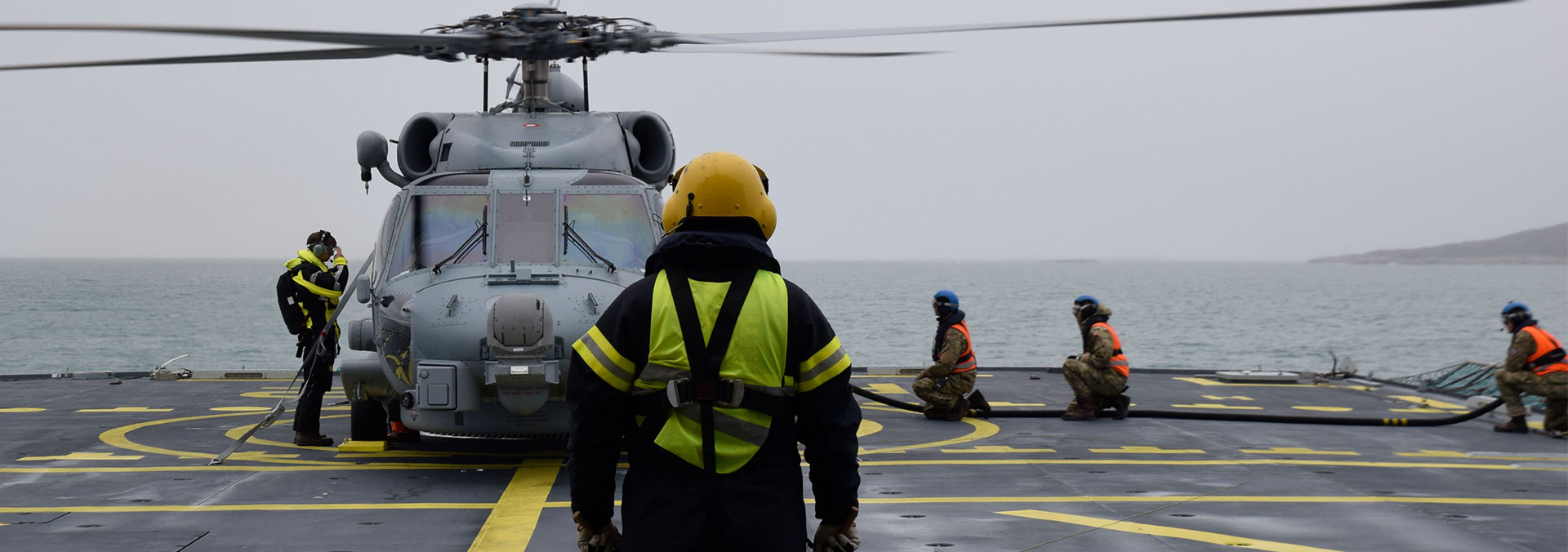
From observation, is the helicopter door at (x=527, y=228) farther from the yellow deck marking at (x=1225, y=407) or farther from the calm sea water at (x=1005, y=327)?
the calm sea water at (x=1005, y=327)

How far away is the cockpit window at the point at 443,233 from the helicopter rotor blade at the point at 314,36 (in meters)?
1.15

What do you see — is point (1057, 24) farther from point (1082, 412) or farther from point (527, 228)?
point (1082, 412)

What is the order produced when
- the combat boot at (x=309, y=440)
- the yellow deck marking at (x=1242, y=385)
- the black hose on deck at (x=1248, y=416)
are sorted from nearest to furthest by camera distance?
the combat boot at (x=309, y=440) < the black hose on deck at (x=1248, y=416) < the yellow deck marking at (x=1242, y=385)

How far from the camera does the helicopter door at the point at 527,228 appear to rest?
31.6 ft

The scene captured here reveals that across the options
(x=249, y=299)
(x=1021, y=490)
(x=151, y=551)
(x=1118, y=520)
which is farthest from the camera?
(x=249, y=299)

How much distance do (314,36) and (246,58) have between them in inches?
49.1

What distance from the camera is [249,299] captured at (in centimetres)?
9269

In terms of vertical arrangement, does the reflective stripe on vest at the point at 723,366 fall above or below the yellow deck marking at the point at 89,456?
above

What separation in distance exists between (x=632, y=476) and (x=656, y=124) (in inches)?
317

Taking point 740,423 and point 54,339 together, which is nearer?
point 740,423

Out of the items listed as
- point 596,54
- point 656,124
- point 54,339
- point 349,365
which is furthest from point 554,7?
point 54,339

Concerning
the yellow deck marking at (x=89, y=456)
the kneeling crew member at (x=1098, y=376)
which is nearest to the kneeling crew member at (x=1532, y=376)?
the kneeling crew member at (x=1098, y=376)

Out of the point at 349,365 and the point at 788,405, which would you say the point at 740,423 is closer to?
the point at 788,405

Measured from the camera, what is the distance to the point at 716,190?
3.71 m
